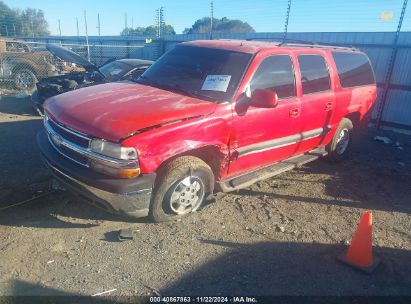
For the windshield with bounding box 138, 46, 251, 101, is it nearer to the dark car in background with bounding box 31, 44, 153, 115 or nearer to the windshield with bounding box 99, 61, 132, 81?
the dark car in background with bounding box 31, 44, 153, 115

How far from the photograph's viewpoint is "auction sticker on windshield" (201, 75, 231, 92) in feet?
13.2

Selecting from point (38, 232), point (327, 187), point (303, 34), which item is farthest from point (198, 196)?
point (303, 34)

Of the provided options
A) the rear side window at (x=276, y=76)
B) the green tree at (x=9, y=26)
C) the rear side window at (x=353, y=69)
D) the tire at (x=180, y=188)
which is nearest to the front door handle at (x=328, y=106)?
the rear side window at (x=353, y=69)

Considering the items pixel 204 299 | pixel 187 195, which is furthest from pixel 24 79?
pixel 204 299

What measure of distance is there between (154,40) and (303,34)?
7.93 m

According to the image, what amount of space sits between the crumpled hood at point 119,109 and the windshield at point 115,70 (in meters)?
4.35

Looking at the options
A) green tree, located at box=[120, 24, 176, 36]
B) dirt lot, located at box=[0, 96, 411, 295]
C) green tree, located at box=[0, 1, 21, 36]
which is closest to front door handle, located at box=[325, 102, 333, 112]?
dirt lot, located at box=[0, 96, 411, 295]

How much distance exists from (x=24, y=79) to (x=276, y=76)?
10315mm

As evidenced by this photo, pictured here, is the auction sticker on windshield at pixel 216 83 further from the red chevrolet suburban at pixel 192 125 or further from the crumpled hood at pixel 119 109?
the crumpled hood at pixel 119 109

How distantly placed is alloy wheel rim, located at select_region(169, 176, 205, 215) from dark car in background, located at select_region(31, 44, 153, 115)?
483cm

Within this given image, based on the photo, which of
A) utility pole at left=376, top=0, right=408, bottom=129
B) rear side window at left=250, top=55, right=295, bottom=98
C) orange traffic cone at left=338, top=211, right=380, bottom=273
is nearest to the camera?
orange traffic cone at left=338, top=211, right=380, bottom=273

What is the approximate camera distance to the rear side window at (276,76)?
13.8 feet

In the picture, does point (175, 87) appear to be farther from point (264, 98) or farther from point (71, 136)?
point (71, 136)

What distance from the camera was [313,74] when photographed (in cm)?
502
